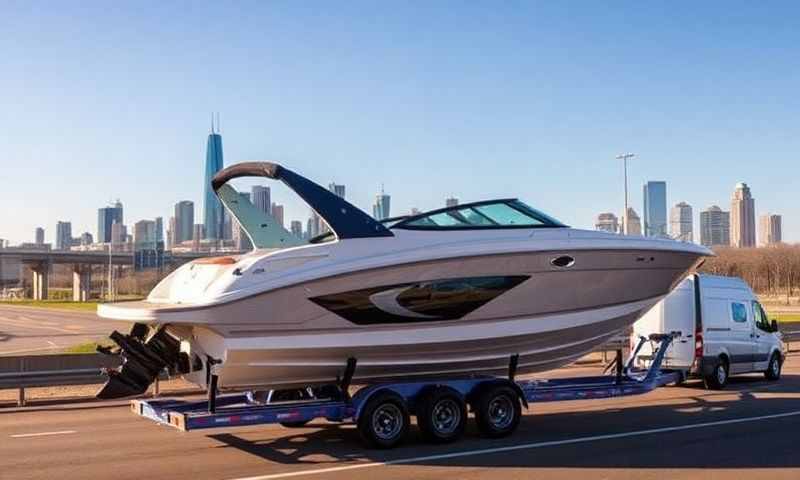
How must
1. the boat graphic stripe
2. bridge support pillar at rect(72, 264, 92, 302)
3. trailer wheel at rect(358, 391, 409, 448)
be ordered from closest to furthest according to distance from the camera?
trailer wheel at rect(358, 391, 409, 448) → the boat graphic stripe → bridge support pillar at rect(72, 264, 92, 302)

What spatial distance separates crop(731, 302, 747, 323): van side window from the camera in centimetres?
1809

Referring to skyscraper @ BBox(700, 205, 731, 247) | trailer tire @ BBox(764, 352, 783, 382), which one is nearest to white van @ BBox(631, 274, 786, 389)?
trailer tire @ BBox(764, 352, 783, 382)

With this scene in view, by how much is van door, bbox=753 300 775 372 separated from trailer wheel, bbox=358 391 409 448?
36.5 ft

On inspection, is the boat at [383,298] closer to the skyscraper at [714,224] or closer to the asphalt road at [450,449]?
the asphalt road at [450,449]

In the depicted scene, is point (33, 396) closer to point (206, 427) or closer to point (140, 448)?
point (140, 448)

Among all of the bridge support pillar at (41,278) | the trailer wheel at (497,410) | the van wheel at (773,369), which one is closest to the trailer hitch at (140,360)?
the trailer wheel at (497,410)

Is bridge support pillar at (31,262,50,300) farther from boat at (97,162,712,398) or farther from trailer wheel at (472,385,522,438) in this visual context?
trailer wheel at (472,385,522,438)

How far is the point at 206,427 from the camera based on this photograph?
9.61 metres

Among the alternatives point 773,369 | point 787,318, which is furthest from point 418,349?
point 787,318

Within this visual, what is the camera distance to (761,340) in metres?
19.0

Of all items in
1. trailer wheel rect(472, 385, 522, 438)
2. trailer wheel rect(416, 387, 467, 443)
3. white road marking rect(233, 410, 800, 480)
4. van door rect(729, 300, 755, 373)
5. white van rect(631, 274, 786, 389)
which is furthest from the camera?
van door rect(729, 300, 755, 373)

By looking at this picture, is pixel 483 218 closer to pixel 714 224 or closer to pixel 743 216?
pixel 714 224

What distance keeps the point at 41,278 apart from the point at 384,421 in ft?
415

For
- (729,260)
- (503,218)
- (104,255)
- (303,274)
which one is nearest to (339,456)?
(303,274)
